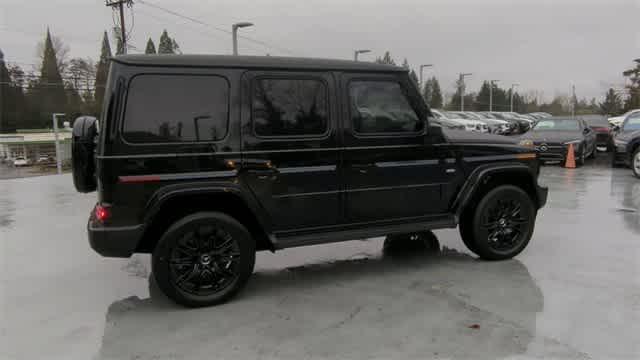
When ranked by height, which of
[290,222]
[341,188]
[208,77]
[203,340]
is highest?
[208,77]

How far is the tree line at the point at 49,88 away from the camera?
45.2 metres

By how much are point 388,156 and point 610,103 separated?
84.1 metres

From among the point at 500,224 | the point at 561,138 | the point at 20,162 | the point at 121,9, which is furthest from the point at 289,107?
the point at 20,162

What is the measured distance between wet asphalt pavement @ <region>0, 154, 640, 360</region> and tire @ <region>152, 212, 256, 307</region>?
0.15 m

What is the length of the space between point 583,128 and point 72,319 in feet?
53.0

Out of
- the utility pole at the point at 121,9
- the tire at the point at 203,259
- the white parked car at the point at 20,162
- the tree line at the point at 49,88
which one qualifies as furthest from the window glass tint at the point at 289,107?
the white parked car at the point at 20,162

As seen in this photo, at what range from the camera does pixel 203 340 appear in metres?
3.59

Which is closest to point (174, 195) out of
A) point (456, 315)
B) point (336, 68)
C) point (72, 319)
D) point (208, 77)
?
point (208, 77)

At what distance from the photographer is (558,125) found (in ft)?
52.9

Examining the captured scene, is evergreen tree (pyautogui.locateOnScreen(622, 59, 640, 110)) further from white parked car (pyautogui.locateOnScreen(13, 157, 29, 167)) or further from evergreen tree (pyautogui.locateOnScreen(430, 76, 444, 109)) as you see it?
white parked car (pyautogui.locateOnScreen(13, 157, 29, 167))

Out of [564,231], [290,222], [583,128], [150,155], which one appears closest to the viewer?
[150,155]

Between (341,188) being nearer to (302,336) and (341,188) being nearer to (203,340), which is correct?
(302,336)

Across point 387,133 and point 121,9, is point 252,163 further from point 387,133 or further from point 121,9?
point 121,9

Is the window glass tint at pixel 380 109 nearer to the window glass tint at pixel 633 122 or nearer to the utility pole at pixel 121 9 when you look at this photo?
the window glass tint at pixel 633 122
